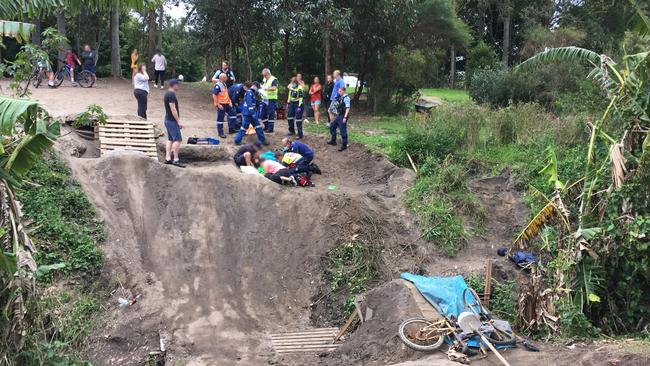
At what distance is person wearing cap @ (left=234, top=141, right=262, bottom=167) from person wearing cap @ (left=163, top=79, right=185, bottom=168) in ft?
4.74

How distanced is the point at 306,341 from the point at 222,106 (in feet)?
27.5

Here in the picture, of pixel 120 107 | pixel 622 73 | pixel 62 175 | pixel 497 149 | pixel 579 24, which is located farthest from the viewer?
pixel 579 24

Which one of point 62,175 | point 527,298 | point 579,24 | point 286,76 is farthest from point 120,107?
point 579,24

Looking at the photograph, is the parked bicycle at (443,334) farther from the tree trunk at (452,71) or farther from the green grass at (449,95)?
the tree trunk at (452,71)

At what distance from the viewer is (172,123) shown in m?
13.8

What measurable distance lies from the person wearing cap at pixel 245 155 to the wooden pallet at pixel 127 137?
1989 millimetres

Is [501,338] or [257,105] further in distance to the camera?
[257,105]

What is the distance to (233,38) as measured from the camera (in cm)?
2462

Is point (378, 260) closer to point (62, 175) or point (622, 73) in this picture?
point (622, 73)

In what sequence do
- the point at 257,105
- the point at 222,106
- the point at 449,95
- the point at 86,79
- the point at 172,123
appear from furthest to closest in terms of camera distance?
the point at 449,95 → the point at 86,79 → the point at 257,105 → the point at 222,106 → the point at 172,123

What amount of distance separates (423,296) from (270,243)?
13.2ft

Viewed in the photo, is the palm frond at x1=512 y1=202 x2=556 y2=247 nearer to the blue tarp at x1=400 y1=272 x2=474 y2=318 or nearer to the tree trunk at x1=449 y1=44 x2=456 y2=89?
the blue tarp at x1=400 y1=272 x2=474 y2=318

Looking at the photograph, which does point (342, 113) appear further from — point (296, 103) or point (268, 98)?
point (268, 98)

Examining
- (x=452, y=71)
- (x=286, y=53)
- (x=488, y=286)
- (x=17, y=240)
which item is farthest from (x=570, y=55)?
(x=452, y=71)
